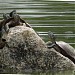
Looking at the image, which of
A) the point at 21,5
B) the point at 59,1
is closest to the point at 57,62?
the point at 21,5

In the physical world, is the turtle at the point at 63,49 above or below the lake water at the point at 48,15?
above

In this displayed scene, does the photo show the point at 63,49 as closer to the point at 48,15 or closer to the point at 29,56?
the point at 29,56

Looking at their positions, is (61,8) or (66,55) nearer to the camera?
(66,55)

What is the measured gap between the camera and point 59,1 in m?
29.0

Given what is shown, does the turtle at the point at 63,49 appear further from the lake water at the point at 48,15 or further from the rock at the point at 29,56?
the lake water at the point at 48,15

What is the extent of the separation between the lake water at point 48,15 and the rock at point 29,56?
422mm

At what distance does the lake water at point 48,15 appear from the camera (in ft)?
62.2

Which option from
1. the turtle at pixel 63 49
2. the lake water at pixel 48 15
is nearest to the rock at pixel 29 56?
the turtle at pixel 63 49

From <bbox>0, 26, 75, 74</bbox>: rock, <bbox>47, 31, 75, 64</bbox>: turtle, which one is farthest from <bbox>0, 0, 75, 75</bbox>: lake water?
<bbox>47, 31, 75, 64</bbox>: turtle

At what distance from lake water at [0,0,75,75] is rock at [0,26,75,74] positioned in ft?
1.39

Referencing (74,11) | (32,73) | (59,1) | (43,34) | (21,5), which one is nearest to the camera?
(32,73)

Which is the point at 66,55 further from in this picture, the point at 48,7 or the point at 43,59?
the point at 48,7

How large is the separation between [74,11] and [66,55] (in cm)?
976

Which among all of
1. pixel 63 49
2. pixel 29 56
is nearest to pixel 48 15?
pixel 63 49
